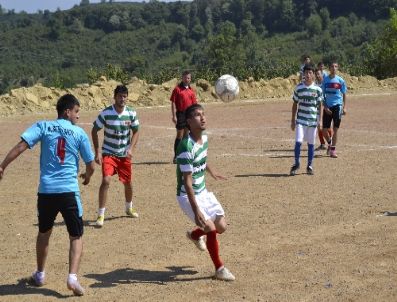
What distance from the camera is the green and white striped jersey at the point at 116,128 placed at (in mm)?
10219

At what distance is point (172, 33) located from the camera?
141000 millimetres

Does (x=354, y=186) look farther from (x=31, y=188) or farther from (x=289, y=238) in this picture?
(x=31, y=188)

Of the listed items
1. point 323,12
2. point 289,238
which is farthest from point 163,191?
point 323,12

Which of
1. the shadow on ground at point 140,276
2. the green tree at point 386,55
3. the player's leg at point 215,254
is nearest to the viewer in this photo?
the player's leg at point 215,254

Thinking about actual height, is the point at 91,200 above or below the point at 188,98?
below


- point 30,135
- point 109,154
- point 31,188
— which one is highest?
point 30,135

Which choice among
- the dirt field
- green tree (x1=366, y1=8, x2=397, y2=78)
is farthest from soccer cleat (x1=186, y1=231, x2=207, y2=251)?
green tree (x1=366, y1=8, x2=397, y2=78)

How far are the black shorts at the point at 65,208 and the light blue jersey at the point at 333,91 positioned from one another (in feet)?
31.8

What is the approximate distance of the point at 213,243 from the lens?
754 centimetres

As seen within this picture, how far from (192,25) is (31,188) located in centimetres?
14062

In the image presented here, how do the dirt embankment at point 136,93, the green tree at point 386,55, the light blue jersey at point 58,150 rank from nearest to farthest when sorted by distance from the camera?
the light blue jersey at point 58,150 < the dirt embankment at point 136,93 < the green tree at point 386,55

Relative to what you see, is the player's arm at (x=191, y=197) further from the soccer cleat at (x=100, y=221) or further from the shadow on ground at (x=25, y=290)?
the soccer cleat at (x=100, y=221)

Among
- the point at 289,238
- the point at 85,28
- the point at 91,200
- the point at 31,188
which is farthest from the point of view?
the point at 85,28

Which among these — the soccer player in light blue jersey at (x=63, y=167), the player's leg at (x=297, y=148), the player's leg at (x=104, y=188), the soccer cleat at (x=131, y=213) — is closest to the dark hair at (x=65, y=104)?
the soccer player in light blue jersey at (x=63, y=167)
